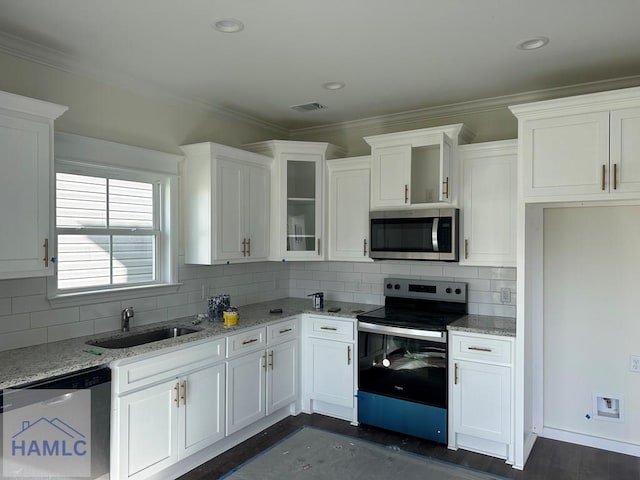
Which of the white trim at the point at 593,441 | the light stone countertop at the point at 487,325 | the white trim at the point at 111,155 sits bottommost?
the white trim at the point at 593,441

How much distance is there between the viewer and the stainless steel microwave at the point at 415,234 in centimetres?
349

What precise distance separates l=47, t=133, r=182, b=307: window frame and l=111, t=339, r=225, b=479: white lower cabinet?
69 centimetres

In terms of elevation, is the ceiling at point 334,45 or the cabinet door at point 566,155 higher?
the ceiling at point 334,45

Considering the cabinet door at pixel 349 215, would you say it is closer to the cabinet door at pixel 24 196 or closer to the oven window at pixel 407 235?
the oven window at pixel 407 235

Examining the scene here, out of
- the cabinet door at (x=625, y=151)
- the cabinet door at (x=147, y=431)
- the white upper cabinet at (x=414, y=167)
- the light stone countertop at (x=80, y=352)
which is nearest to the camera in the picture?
the light stone countertop at (x=80, y=352)

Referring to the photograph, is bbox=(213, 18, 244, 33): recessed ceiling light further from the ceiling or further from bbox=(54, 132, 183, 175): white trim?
bbox=(54, 132, 183, 175): white trim

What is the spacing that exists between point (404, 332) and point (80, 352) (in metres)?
2.14

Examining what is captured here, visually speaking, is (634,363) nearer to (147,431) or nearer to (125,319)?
(147,431)

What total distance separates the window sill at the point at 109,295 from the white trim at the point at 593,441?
120 inches

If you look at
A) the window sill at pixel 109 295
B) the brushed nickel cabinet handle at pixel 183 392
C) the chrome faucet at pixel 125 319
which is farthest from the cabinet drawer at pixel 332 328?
the chrome faucet at pixel 125 319

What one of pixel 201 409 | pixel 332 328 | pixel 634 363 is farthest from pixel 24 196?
pixel 634 363

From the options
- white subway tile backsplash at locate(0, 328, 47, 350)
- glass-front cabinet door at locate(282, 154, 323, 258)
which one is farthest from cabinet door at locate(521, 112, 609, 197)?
white subway tile backsplash at locate(0, 328, 47, 350)

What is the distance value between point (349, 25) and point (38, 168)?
1796 mm

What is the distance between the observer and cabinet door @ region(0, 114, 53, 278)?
2297mm
